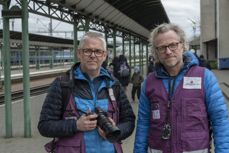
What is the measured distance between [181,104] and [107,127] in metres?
0.49

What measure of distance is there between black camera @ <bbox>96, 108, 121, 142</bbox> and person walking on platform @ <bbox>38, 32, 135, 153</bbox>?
3cm

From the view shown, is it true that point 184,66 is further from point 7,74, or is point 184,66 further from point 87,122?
point 7,74

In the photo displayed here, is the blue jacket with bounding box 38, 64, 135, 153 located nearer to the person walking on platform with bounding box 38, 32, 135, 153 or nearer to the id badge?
the person walking on platform with bounding box 38, 32, 135, 153

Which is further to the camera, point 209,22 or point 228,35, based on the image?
point 209,22

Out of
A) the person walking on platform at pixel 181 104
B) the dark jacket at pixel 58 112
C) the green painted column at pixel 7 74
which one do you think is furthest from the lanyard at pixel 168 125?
the green painted column at pixel 7 74

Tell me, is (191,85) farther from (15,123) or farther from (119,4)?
(119,4)

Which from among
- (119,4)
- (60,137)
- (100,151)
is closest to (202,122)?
(100,151)

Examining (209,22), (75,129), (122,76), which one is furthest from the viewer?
(209,22)

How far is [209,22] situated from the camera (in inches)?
2618

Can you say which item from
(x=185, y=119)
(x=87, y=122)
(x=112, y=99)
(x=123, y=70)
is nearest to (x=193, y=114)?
(x=185, y=119)

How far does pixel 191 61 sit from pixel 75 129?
0.80 m

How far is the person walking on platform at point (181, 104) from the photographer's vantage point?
120 inches

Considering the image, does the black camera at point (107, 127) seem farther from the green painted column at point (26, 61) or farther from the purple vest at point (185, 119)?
the green painted column at point (26, 61)

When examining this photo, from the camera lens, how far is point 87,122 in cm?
297
